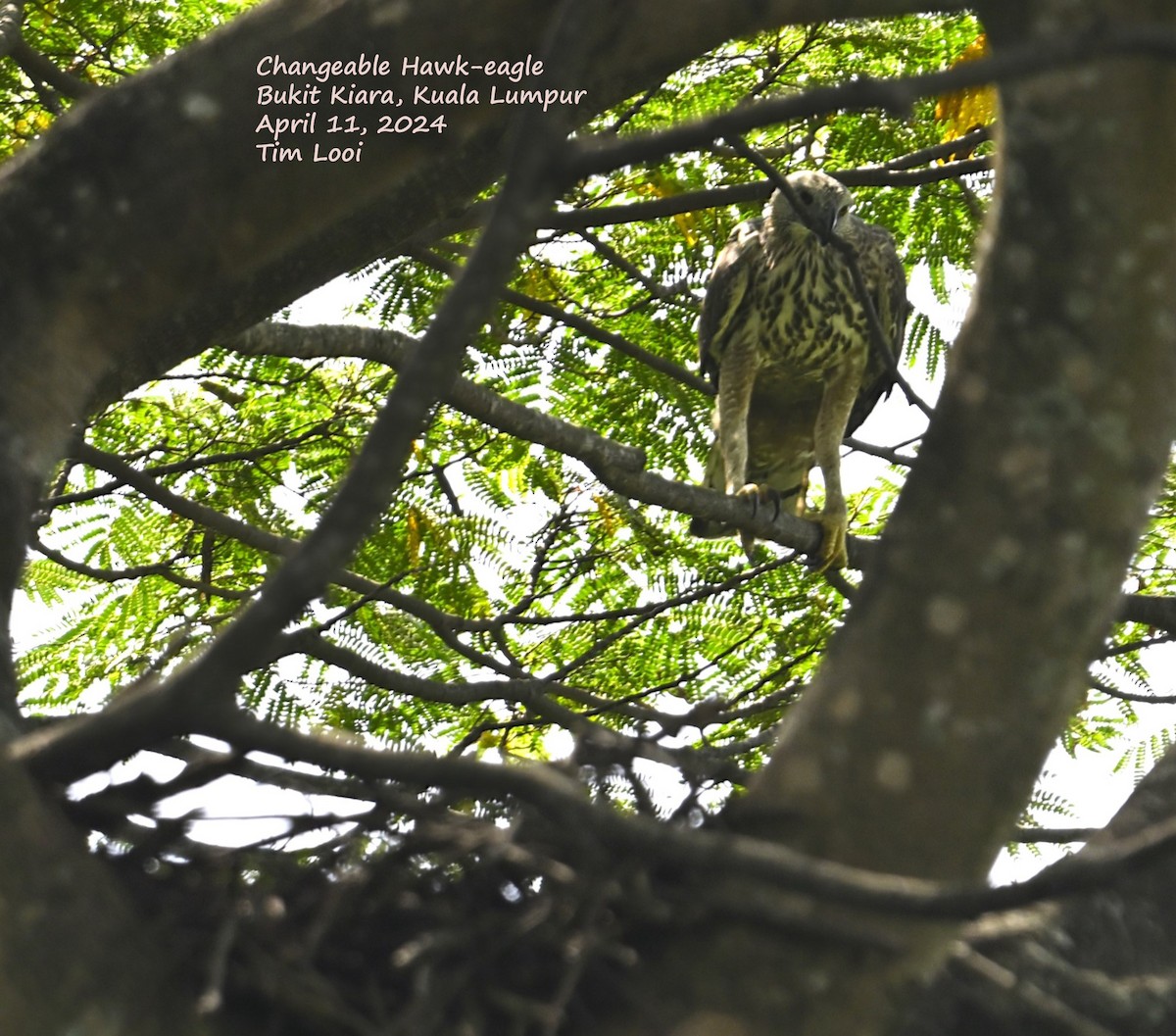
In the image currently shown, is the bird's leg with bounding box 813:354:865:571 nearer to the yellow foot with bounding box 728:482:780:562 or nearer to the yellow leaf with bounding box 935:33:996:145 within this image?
the yellow foot with bounding box 728:482:780:562

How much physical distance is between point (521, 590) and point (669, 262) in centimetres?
140

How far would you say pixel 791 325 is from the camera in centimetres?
599

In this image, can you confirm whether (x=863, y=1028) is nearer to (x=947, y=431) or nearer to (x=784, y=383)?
(x=947, y=431)

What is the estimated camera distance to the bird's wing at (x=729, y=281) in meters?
5.80

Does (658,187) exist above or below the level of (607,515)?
above

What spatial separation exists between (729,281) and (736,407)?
49 cm

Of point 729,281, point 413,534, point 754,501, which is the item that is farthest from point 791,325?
point 413,534

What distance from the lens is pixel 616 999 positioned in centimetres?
170

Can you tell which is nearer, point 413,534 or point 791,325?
point 413,534

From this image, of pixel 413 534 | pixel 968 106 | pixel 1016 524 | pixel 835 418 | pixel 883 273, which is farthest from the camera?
pixel 835 418

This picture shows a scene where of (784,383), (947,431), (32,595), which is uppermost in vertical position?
(784,383)

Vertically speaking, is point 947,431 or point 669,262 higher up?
point 669,262

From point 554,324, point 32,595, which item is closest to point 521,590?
point 554,324

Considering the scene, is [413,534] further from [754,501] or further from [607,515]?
[754,501]
